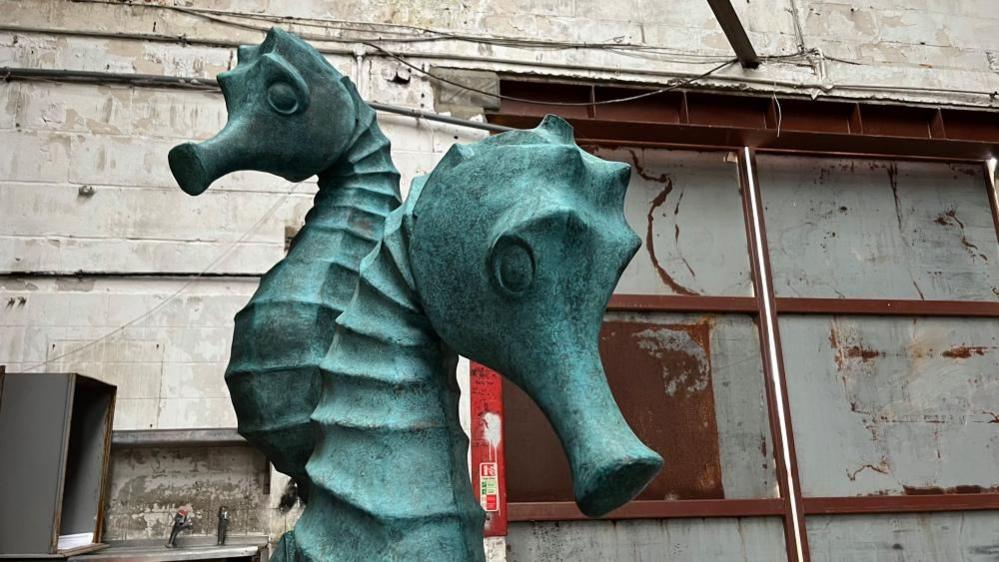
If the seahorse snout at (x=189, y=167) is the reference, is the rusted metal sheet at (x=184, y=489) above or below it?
below

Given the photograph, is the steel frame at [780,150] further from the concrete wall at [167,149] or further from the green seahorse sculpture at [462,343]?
the green seahorse sculpture at [462,343]

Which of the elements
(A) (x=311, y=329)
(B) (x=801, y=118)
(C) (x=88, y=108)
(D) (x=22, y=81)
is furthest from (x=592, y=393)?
(B) (x=801, y=118)

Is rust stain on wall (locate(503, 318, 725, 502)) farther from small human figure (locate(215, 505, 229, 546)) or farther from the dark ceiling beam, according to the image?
the dark ceiling beam

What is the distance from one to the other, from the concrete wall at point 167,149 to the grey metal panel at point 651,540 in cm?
122

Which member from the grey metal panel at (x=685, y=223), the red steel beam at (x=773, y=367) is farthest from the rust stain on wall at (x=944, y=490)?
the grey metal panel at (x=685, y=223)

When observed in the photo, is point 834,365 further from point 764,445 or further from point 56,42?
point 56,42

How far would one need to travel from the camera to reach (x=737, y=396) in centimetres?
326

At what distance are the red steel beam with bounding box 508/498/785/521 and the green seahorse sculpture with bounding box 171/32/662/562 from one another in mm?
2051

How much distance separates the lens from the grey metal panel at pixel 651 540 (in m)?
2.91

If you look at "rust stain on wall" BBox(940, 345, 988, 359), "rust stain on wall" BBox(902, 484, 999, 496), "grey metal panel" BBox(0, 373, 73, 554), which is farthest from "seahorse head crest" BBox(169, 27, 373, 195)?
"rust stain on wall" BBox(940, 345, 988, 359)

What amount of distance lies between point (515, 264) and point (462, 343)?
0.13m

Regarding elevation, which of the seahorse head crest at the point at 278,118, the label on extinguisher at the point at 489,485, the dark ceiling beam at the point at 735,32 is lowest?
the label on extinguisher at the point at 489,485

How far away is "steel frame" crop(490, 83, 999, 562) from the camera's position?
3.11m

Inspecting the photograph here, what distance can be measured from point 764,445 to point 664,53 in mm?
1812
